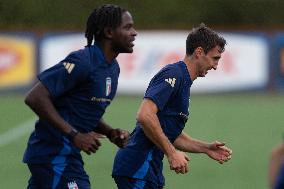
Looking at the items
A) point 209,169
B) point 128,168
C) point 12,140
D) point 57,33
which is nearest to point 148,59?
point 57,33

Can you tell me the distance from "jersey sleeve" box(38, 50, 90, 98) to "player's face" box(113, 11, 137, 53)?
41cm

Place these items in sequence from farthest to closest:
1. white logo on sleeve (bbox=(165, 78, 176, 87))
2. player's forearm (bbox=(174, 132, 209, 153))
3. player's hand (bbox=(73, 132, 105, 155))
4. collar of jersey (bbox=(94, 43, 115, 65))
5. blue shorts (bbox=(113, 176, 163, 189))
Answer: player's forearm (bbox=(174, 132, 209, 153)) → blue shorts (bbox=(113, 176, 163, 189)) → white logo on sleeve (bbox=(165, 78, 176, 87)) → collar of jersey (bbox=(94, 43, 115, 65)) → player's hand (bbox=(73, 132, 105, 155))

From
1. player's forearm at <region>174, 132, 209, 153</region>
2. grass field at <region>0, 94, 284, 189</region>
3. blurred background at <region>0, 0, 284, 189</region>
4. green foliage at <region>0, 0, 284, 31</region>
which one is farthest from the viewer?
green foliage at <region>0, 0, 284, 31</region>

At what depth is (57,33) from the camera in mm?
26703

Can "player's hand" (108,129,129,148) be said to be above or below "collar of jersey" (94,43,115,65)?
below

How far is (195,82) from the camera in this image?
25938 mm

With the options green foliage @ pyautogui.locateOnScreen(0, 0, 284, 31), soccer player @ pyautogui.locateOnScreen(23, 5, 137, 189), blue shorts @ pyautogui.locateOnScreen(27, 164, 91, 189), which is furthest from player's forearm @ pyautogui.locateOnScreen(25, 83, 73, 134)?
green foliage @ pyautogui.locateOnScreen(0, 0, 284, 31)

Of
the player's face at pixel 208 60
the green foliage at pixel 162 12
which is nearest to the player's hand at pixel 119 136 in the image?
the player's face at pixel 208 60

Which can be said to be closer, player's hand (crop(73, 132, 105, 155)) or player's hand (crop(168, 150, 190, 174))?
player's hand (crop(73, 132, 105, 155))

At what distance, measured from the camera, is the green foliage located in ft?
123

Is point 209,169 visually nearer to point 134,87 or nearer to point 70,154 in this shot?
point 70,154

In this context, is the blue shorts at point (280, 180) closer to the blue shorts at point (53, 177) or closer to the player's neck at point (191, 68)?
the blue shorts at point (53, 177)

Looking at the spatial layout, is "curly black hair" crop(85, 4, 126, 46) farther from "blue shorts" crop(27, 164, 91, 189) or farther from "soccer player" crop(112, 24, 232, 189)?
"blue shorts" crop(27, 164, 91, 189)

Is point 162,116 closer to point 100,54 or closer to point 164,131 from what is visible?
point 164,131
